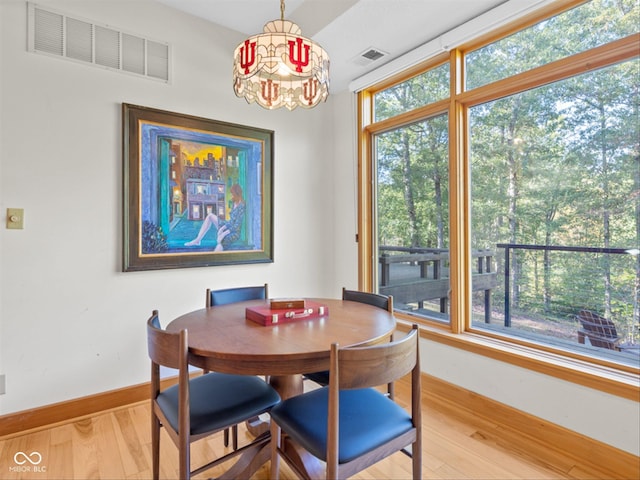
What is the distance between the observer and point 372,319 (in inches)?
67.1

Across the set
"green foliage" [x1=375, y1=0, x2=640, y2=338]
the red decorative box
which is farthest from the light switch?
"green foliage" [x1=375, y1=0, x2=640, y2=338]

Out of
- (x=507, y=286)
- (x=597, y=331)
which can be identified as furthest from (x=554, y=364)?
(x=507, y=286)

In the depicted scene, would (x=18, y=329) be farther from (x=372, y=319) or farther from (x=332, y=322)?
(x=372, y=319)

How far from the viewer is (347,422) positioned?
4.18 ft

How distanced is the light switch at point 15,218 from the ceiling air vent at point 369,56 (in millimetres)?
2541

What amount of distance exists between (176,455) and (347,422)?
1162mm

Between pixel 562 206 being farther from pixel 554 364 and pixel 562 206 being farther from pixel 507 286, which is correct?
pixel 554 364

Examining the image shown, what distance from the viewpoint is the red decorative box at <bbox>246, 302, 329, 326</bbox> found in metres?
1.61

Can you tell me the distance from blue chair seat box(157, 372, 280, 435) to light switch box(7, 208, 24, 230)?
1.39 metres

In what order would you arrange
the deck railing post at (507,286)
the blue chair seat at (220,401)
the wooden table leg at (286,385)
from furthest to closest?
the deck railing post at (507,286)
the wooden table leg at (286,385)
the blue chair seat at (220,401)

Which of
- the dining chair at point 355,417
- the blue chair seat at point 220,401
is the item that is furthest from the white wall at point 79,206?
the dining chair at point 355,417

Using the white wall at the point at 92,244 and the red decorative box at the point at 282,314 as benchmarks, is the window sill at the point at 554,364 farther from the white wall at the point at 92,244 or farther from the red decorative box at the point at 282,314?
the red decorative box at the point at 282,314

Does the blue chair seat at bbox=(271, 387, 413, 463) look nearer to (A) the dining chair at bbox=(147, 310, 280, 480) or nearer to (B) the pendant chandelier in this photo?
(A) the dining chair at bbox=(147, 310, 280, 480)

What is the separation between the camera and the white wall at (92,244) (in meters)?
1.96
